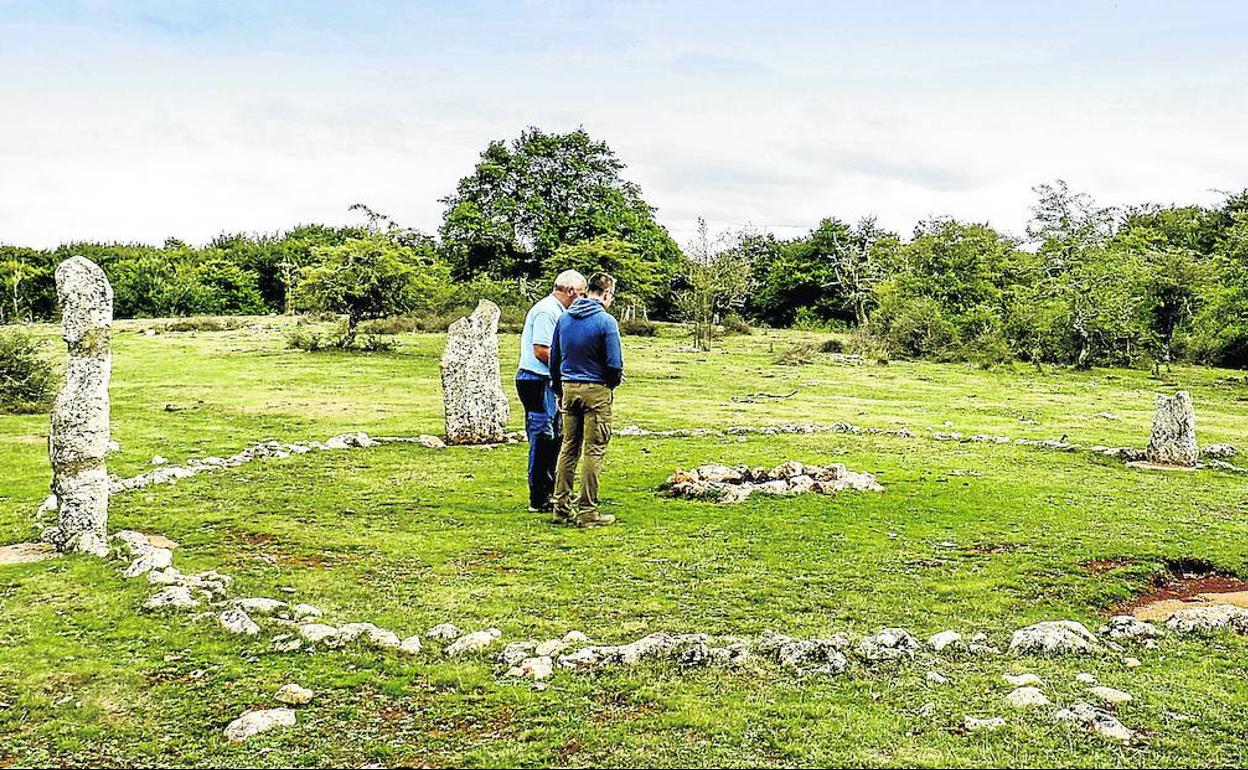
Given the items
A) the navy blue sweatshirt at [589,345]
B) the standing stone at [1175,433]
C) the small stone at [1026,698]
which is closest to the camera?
the small stone at [1026,698]

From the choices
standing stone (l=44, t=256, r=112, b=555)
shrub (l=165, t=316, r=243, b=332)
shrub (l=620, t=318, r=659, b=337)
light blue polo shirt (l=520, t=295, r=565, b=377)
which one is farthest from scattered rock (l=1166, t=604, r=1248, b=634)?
shrub (l=165, t=316, r=243, b=332)

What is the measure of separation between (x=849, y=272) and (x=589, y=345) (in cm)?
5077

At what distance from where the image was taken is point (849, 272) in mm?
59906

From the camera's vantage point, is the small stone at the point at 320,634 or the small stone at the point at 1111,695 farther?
the small stone at the point at 320,634

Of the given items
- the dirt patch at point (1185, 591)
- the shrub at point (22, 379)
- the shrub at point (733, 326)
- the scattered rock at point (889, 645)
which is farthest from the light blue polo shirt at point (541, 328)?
the shrub at point (733, 326)

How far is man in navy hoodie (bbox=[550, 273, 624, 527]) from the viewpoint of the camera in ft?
36.9

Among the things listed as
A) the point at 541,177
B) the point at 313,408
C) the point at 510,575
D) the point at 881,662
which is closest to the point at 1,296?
the point at 541,177

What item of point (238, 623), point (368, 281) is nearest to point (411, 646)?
point (238, 623)

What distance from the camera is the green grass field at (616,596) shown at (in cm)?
556

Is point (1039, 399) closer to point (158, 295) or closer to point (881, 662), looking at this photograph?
point (881, 662)

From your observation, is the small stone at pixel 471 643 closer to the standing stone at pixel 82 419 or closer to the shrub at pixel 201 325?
the standing stone at pixel 82 419

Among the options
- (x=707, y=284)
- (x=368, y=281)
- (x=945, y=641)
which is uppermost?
(x=707, y=284)

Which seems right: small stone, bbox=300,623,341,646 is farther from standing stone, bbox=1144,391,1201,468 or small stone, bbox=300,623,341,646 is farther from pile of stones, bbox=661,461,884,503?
standing stone, bbox=1144,391,1201,468

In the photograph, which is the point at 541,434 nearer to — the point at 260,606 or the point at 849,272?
the point at 260,606
